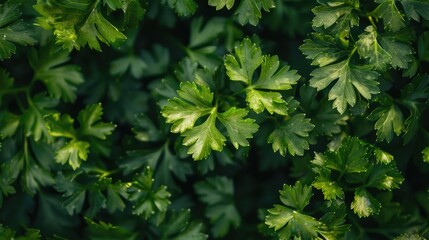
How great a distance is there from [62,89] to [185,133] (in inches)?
15.6

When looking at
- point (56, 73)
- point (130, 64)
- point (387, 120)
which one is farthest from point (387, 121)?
point (56, 73)

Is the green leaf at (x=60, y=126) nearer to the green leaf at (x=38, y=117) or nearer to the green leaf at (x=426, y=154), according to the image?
the green leaf at (x=38, y=117)

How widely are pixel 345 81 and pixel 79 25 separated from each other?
2.01 feet

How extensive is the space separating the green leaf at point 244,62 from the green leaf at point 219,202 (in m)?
0.34

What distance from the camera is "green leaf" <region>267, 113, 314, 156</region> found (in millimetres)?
1396

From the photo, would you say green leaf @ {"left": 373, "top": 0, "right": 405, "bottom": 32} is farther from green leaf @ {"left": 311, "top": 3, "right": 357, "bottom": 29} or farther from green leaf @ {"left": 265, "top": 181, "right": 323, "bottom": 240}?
green leaf @ {"left": 265, "top": 181, "right": 323, "bottom": 240}

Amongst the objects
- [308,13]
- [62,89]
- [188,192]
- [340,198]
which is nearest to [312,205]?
[340,198]

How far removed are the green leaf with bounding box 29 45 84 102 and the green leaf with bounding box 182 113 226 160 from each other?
0.38 metres

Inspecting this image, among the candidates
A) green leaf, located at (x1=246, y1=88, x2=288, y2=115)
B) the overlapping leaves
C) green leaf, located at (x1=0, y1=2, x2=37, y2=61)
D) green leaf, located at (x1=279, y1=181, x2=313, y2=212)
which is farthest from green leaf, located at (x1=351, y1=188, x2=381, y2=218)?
green leaf, located at (x1=0, y1=2, x2=37, y2=61)

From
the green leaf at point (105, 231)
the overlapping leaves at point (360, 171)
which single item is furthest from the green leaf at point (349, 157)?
the green leaf at point (105, 231)

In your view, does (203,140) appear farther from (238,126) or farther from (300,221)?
(300,221)

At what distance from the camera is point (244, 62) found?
55.7 inches

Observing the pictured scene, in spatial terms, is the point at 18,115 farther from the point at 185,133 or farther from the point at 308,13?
the point at 308,13

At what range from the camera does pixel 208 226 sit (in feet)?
5.60
